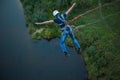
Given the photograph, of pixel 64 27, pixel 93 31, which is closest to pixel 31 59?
pixel 64 27

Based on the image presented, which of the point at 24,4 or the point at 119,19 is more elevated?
the point at 24,4

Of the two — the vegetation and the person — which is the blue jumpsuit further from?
the vegetation

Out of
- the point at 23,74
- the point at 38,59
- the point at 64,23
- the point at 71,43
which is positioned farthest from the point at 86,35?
the point at 23,74

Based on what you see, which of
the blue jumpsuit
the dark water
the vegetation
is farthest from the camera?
the blue jumpsuit

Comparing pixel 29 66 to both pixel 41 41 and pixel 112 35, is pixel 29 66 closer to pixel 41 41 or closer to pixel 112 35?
pixel 41 41

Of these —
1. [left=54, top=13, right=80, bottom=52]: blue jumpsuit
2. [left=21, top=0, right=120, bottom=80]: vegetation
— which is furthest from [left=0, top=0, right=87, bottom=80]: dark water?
[left=54, top=13, right=80, bottom=52]: blue jumpsuit

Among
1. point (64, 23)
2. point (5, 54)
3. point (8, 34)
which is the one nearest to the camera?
point (64, 23)

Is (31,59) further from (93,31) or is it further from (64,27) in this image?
(93,31)
